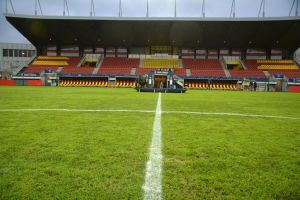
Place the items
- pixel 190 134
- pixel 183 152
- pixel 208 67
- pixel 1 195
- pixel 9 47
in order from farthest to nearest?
pixel 9 47, pixel 208 67, pixel 190 134, pixel 183 152, pixel 1 195

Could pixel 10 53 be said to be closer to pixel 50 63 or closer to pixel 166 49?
pixel 50 63

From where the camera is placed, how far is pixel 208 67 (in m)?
47.3

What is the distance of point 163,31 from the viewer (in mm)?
44219

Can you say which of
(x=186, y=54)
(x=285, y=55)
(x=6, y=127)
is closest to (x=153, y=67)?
(x=186, y=54)

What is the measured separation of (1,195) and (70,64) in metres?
49.6

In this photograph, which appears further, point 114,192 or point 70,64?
point 70,64

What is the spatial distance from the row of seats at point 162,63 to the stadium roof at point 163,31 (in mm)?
3256

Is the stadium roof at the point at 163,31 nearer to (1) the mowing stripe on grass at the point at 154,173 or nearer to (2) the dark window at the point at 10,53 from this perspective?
(2) the dark window at the point at 10,53

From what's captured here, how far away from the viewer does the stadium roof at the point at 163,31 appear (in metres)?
40.2

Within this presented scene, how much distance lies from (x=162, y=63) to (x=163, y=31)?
23.5 ft

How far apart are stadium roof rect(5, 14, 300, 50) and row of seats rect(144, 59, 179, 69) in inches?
128

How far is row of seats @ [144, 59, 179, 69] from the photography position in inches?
1903

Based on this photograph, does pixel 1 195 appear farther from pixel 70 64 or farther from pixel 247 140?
pixel 70 64

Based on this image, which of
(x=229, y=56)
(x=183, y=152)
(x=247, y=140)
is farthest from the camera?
(x=229, y=56)
